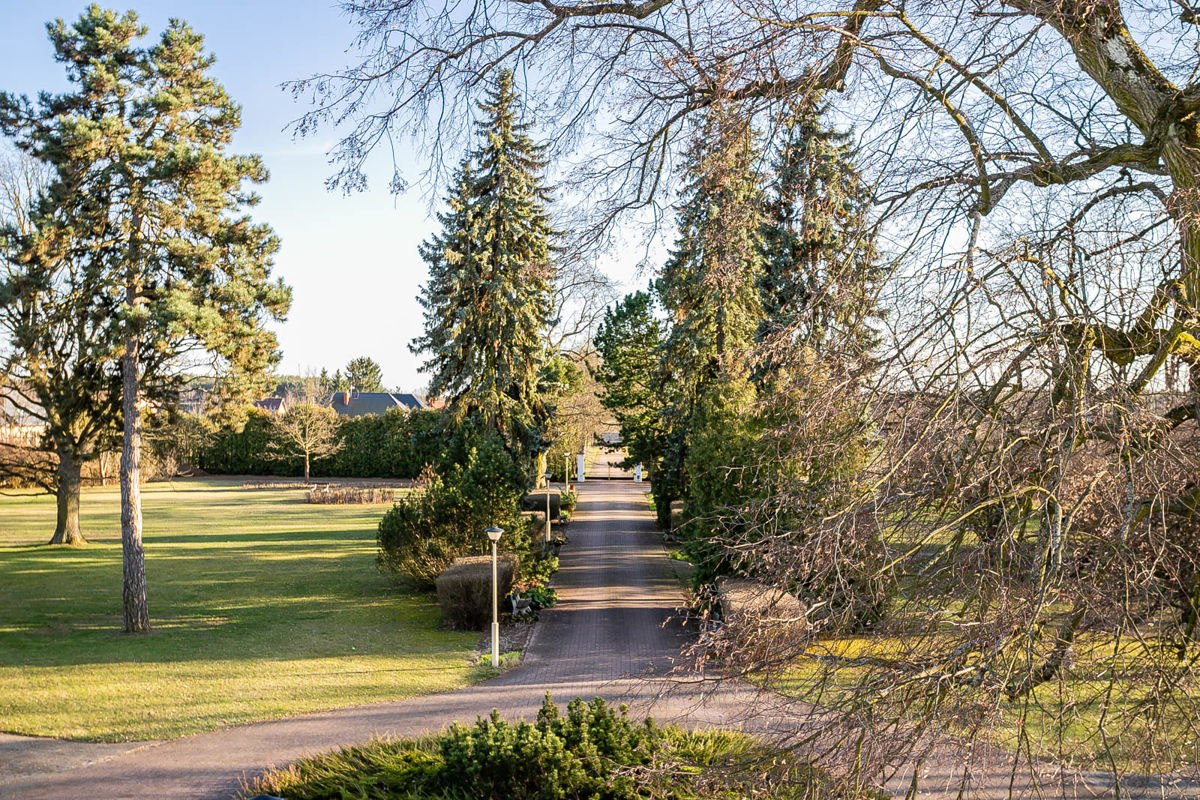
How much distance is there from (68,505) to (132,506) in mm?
13861

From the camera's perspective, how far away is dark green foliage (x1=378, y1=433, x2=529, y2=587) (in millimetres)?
18047

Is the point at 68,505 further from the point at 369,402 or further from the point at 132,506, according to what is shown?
the point at 369,402

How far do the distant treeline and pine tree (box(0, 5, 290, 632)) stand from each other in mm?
29380

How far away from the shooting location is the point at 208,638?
603 inches

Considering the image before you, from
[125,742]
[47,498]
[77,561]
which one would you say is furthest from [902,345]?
[47,498]

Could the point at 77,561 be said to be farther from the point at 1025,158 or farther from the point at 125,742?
the point at 1025,158

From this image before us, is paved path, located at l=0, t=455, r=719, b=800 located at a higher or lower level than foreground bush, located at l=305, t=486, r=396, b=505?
lower

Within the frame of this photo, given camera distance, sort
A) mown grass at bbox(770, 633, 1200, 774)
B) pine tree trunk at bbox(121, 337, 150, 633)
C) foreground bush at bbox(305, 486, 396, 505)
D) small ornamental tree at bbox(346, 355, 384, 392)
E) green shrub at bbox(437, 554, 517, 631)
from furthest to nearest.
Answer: small ornamental tree at bbox(346, 355, 384, 392), foreground bush at bbox(305, 486, 396, 505), green shrub at bbox(437, 554, 517, 631), pine tree trunk at bbox(121, 337, 150, 633), mown grass at bbox(770, 633, 1200, 774)

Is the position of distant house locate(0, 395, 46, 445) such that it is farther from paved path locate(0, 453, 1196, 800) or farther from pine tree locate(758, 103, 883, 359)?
pine tree locate(758, 103, 883, 359)

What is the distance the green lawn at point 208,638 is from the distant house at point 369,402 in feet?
141

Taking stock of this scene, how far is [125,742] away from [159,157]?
34.0 ft

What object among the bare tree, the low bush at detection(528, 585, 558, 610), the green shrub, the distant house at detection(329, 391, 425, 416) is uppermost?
the distant house at detection(329, 391, 425, 416)

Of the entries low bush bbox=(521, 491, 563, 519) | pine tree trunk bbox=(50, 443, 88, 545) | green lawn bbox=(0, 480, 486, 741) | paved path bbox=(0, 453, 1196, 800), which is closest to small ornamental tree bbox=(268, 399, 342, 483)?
green lawn bbox=(0, 480, 486, 741)

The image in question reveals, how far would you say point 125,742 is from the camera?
10.2m
